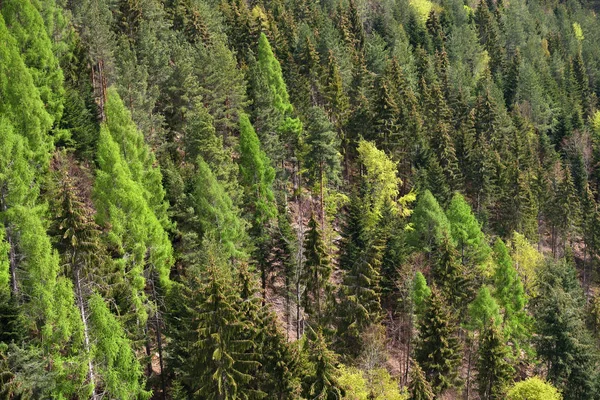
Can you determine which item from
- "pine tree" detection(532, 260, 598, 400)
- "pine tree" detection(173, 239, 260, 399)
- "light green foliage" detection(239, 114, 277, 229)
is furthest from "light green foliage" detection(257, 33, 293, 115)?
"pine tree" detection(173, 239, 260, 399)

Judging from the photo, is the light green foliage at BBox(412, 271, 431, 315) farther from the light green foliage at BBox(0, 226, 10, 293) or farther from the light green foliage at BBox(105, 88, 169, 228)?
the light green foliage at BBox(0, 226, 10, 293)

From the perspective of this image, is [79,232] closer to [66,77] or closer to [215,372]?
[215,372]

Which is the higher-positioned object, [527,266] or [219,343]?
[527,266]

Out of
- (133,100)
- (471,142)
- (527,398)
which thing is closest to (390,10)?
(471,142)

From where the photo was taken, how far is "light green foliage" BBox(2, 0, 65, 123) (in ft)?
131

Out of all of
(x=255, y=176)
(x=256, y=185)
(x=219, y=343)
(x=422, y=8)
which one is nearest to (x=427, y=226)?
(x=256, y=185)

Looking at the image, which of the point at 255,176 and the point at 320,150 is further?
the point at 320,150

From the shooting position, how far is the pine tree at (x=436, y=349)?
37781 mm

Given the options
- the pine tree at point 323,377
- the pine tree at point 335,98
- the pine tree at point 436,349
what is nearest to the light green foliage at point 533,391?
the pine tree at point 436,349

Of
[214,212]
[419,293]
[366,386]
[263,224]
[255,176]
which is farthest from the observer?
[263,224]

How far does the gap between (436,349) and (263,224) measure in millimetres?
18782

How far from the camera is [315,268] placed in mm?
39562

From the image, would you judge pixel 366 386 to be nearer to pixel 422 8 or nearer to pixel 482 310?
pixel 482 310

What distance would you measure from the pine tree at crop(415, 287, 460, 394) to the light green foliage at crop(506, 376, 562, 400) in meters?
4.98
